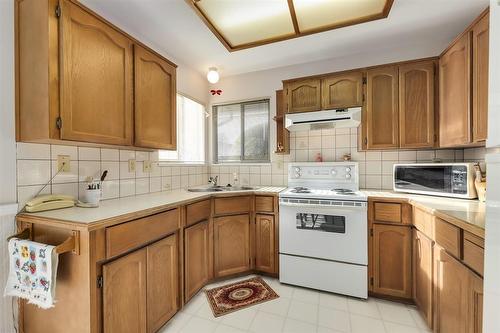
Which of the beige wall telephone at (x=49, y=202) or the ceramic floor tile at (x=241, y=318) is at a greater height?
the beige wall telephone at (x=49, y=202)

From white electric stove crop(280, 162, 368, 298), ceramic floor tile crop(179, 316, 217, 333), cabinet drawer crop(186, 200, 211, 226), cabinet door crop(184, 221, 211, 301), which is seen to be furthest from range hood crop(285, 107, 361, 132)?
ceramic floor tile crop(179, 316, 217, 333)

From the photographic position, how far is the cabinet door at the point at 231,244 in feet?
6.97

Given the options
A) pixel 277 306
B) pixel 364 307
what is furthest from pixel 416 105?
pixel 277 306

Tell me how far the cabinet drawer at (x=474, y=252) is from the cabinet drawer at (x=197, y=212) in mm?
1680

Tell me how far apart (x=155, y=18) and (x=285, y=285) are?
260 centimetres

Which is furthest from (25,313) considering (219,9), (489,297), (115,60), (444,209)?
(444,209)

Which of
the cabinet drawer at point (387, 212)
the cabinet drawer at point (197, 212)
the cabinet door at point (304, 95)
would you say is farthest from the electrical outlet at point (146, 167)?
the cabinet drawer at point (387, 212)

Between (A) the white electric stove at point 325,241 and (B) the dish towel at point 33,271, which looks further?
(A) the white electric stove at point 325,241

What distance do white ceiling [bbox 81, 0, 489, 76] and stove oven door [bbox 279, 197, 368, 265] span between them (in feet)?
5.13

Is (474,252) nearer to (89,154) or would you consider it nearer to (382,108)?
(382,108)

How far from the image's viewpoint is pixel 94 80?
132cm

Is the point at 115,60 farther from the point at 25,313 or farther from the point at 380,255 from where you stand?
the point at 380,255

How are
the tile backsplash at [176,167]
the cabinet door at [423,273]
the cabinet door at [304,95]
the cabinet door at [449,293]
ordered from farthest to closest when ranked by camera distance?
1. the cabinet door at [304,95]
2. the cabinet door at [423,273]
3. the tile backsplash at [176,167]
4. the cabinet door at [449,293]

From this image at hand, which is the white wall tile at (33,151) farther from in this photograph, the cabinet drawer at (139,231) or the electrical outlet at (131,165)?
the cabinet drawer at (139,231)
